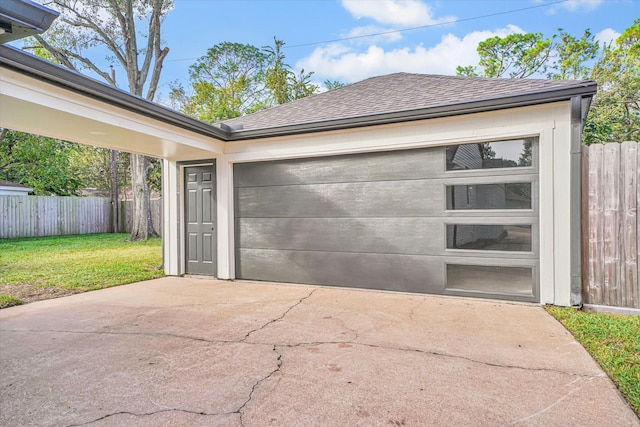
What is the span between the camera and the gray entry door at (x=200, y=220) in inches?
247

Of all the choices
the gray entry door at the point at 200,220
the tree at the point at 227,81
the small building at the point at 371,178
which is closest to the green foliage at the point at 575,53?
the small building at the point at 371,178

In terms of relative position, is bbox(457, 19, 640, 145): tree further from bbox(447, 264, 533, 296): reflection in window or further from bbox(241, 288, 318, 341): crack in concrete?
bbox(241, 288, 318, 341): crack in concrete

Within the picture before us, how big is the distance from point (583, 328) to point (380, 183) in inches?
113

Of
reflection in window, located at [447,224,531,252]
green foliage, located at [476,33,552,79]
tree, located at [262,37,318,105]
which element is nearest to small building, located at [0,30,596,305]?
reflection in window, located at [447,224,531,252]

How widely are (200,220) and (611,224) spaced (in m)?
5.94

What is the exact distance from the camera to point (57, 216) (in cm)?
1415

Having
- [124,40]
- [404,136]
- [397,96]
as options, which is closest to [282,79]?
[124,40]

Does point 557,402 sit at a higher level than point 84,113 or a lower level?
lower

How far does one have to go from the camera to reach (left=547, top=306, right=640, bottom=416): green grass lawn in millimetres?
2318

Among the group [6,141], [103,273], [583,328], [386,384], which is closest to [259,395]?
[386,384]

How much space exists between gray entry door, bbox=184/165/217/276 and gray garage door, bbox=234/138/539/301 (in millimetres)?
503

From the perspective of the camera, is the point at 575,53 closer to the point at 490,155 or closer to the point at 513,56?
the point at 513,56

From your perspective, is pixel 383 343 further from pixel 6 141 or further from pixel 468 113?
pixel 6 141

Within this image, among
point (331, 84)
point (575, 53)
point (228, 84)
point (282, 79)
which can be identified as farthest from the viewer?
point (331, 84)
